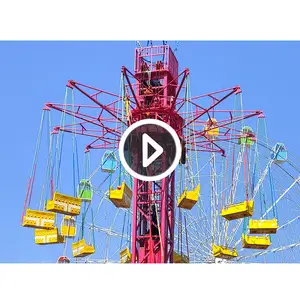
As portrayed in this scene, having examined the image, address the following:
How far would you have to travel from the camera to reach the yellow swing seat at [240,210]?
17.9 m

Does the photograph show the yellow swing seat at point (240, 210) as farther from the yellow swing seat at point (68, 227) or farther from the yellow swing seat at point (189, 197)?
the yellow swing seat at point (68, 227)

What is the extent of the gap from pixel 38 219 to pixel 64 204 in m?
1.18

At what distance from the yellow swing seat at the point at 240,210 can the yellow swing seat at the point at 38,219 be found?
5.12 metres

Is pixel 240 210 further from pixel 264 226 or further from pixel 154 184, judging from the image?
pixel 154 184

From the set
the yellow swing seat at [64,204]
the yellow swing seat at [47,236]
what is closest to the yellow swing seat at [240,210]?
the yellow swing seat at [64,204]

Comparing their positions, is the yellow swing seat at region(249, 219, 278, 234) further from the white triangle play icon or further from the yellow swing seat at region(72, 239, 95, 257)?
Answer: the white triangle play icon

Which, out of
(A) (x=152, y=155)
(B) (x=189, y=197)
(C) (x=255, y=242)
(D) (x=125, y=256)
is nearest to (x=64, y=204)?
(B) (x=189, y=197)

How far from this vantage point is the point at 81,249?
20.8m
